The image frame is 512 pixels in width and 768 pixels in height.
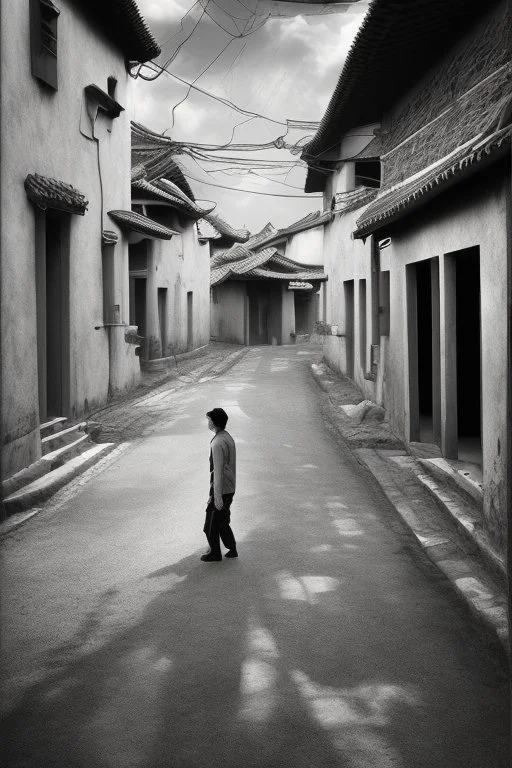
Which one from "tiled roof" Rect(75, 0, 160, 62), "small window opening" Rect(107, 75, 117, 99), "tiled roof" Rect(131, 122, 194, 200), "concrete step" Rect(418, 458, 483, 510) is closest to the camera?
"concrete step" Rect(418, 458, 483, 510)

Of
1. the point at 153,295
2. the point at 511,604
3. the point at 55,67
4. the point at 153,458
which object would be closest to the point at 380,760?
the point at 511,604

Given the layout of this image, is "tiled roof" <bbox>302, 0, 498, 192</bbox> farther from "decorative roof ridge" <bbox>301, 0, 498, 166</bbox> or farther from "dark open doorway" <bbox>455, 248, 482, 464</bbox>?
"dark open doorway" <bbox>455, 248, 482, 464</bbox>

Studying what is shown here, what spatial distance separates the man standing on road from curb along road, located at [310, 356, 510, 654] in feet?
A: 5.79

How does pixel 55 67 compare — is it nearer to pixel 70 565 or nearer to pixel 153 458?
pixel 153 458

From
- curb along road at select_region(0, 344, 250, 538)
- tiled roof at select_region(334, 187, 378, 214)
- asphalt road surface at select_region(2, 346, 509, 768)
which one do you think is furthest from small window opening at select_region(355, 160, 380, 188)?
asphalt road surface at select_region(2, 346, 509, 768)

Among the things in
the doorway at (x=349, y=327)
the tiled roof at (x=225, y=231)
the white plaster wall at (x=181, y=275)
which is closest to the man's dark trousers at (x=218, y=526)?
the doorway at (x=349, y=327)

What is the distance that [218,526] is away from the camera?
23.6 ft

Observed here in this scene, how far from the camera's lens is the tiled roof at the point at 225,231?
3909 cm

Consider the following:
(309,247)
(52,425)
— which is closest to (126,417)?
(52,425)

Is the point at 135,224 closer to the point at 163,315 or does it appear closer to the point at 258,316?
the point at 163,315

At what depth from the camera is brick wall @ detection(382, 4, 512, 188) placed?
9156 millimetres

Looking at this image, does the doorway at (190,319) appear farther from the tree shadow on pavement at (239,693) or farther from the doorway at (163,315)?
the tree shadow on pavement at (239,693)

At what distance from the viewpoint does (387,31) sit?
12.0 meters

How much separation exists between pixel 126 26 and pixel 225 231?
24854 mm
